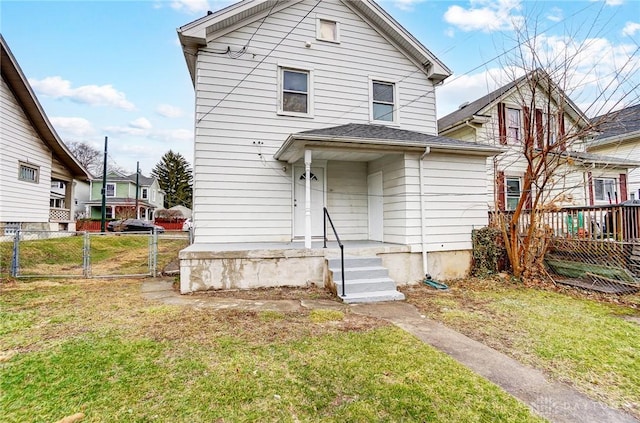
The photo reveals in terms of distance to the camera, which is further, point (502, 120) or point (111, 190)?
point (111, 190)

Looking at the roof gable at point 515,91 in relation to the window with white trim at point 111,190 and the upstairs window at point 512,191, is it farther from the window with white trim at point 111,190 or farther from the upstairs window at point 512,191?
the window with white trim at point 111,190

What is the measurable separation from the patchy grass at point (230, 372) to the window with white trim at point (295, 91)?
564 cm

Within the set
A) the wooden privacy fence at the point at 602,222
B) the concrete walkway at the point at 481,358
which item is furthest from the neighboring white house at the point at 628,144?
the concrete walkway at the point at 481,358

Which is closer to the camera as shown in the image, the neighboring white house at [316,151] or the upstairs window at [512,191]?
the neighboring white house at [316,151]

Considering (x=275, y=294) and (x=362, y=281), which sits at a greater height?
(x=362, y=281)

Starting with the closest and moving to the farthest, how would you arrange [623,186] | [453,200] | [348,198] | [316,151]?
[316,151], [453,200], [348,198], [623,186]

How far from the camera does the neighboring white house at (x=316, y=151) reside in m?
6.57

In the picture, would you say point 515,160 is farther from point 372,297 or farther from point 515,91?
point 372,297

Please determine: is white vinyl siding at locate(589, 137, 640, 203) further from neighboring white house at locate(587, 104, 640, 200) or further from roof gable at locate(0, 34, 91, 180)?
roof gable at locate(0, 34, 91, 180)

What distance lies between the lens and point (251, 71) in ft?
25.9

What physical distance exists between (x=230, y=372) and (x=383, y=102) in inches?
324

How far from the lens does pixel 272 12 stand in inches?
324

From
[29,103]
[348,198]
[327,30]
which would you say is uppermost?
[327,30]

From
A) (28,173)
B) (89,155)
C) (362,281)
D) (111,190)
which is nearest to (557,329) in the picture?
(362,281)
